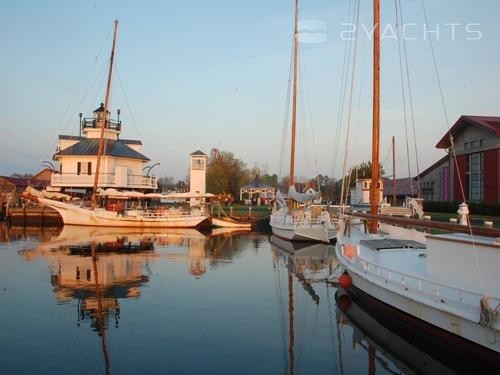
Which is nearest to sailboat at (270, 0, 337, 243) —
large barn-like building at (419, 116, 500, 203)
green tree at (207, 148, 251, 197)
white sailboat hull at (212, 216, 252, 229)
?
white sailboat hull at (212, 216, 252, 229)

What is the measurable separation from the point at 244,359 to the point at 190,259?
13.4 m

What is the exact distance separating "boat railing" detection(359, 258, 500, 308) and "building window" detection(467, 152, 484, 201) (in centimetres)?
3195

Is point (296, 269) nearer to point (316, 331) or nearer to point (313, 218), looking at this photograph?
point (316, 331)

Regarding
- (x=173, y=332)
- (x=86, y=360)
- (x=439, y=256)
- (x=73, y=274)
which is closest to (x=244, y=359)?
(x=173, y=332)

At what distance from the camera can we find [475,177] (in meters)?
39.9

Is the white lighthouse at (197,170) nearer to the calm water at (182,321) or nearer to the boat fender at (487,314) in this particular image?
the calm water at (182,321)

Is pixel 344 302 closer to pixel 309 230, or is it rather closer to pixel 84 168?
pixel 309 230

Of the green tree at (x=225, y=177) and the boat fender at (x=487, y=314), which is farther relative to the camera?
the green tree at (x=225, y=177)

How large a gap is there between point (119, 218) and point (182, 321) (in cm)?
3024

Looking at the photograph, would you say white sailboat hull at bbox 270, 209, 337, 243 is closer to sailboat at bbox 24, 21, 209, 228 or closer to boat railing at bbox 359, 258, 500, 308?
sailboat at bbox 24, 21, 209, 228

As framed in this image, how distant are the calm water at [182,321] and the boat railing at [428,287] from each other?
1.24m

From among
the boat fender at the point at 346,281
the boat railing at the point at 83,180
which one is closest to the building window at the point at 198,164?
the boat railing at the point at 83,180

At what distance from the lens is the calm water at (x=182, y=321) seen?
8.61 m

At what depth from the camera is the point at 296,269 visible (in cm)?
1941
